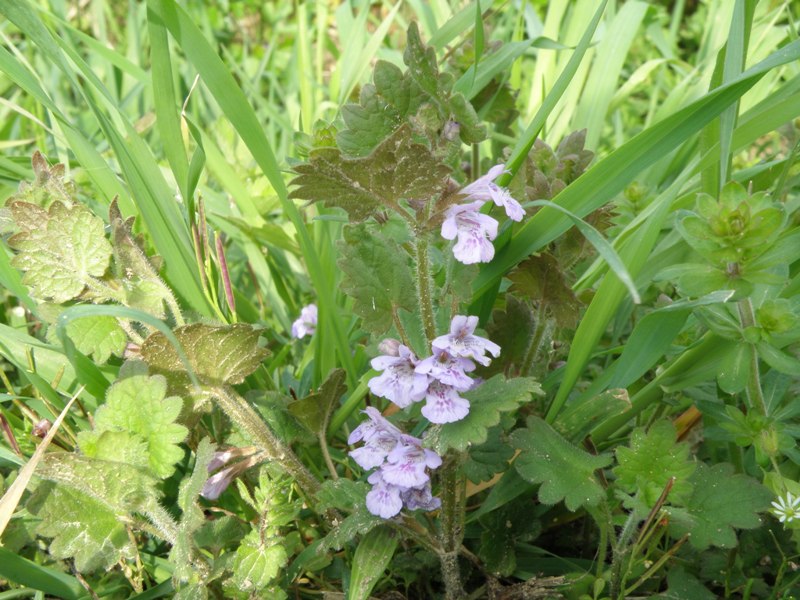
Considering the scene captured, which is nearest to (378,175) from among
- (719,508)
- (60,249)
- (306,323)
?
(60,249)

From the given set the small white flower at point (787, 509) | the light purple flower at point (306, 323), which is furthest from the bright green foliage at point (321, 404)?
the small white flower at point (787, 509)

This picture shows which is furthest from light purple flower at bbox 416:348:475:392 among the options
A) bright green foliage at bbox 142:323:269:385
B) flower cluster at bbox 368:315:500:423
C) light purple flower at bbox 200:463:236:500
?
light purple flower at bbox 200:463:236:500

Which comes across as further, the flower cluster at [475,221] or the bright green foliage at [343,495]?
the bright green foliage at [343,495]

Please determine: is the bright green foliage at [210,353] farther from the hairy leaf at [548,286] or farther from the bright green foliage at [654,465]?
the bright green foliage at [654,465]

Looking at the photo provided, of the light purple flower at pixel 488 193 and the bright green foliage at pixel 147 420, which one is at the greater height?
the light purple flower at pixel 488 193

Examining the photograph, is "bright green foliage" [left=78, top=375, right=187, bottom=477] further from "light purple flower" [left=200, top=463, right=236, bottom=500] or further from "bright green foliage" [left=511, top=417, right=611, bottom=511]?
"bright green foliage" [left=511, top=417, right=611, bottom=511]

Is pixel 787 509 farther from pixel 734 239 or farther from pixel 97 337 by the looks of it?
pixel 97 337

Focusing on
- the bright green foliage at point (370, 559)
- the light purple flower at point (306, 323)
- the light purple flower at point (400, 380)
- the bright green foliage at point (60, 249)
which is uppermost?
the bright green foliage at point (60, 249)
